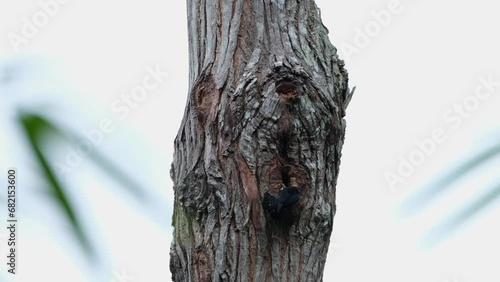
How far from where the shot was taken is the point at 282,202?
4.98ft

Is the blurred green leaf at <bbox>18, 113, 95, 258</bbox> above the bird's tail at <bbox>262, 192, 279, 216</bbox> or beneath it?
beneath

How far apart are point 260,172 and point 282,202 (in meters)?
0.08

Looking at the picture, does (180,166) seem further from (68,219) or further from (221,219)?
(68,219)

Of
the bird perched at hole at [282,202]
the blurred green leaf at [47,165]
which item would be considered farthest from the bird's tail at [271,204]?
the blurred green leaf at [47,165]

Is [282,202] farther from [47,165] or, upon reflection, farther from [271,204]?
[47,165]

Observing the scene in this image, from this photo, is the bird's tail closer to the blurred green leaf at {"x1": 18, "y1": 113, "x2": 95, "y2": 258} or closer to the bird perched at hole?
the bird perched at hole

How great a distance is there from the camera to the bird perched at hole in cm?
152

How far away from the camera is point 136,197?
0.37 metres

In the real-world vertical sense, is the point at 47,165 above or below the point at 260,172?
below

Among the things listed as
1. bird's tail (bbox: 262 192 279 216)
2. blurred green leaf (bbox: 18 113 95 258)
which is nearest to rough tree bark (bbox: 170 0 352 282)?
bird's tail (bbox: 262 192 279 216)

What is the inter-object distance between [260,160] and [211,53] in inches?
13.9

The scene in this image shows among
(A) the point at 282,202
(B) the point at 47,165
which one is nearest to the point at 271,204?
(A) the point at 282,202

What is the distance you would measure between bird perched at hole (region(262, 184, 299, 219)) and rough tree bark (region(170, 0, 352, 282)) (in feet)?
0.06

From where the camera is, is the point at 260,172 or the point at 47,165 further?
the point at 260,172
